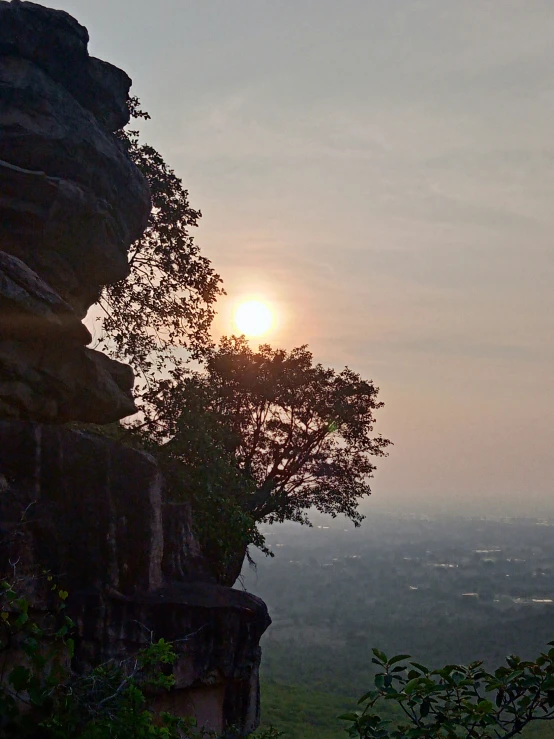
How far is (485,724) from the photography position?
6645 millimetres

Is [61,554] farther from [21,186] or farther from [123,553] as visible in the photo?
[21,186]

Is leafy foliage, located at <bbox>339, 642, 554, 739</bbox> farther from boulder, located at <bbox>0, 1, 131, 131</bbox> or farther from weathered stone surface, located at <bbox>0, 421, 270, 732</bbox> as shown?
boulder, located at <bbox>0, 1, 131, 131</bbox>

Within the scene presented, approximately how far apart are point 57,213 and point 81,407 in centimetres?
501

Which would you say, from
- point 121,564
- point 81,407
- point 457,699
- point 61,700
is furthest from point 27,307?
point 457,699

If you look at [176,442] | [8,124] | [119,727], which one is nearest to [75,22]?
[8,124]

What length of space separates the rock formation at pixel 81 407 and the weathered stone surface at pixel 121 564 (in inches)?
1.3

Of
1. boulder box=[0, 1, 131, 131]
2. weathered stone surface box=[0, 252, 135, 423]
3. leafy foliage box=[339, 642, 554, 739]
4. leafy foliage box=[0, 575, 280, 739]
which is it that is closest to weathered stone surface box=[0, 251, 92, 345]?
weathered stone surface box=[0, 252, 135, 423]

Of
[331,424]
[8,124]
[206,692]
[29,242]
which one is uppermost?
[8,124]

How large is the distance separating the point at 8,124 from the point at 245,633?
14.1 metres

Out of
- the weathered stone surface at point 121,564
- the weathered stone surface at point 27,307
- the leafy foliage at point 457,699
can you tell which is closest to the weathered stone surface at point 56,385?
the weathered stone surface at point 27,307

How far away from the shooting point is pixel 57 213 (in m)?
17.9

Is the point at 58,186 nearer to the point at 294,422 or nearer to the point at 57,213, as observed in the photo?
the point at 57,213

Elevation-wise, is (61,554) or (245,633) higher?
(61,554)

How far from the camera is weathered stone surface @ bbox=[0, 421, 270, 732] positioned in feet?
46.9
